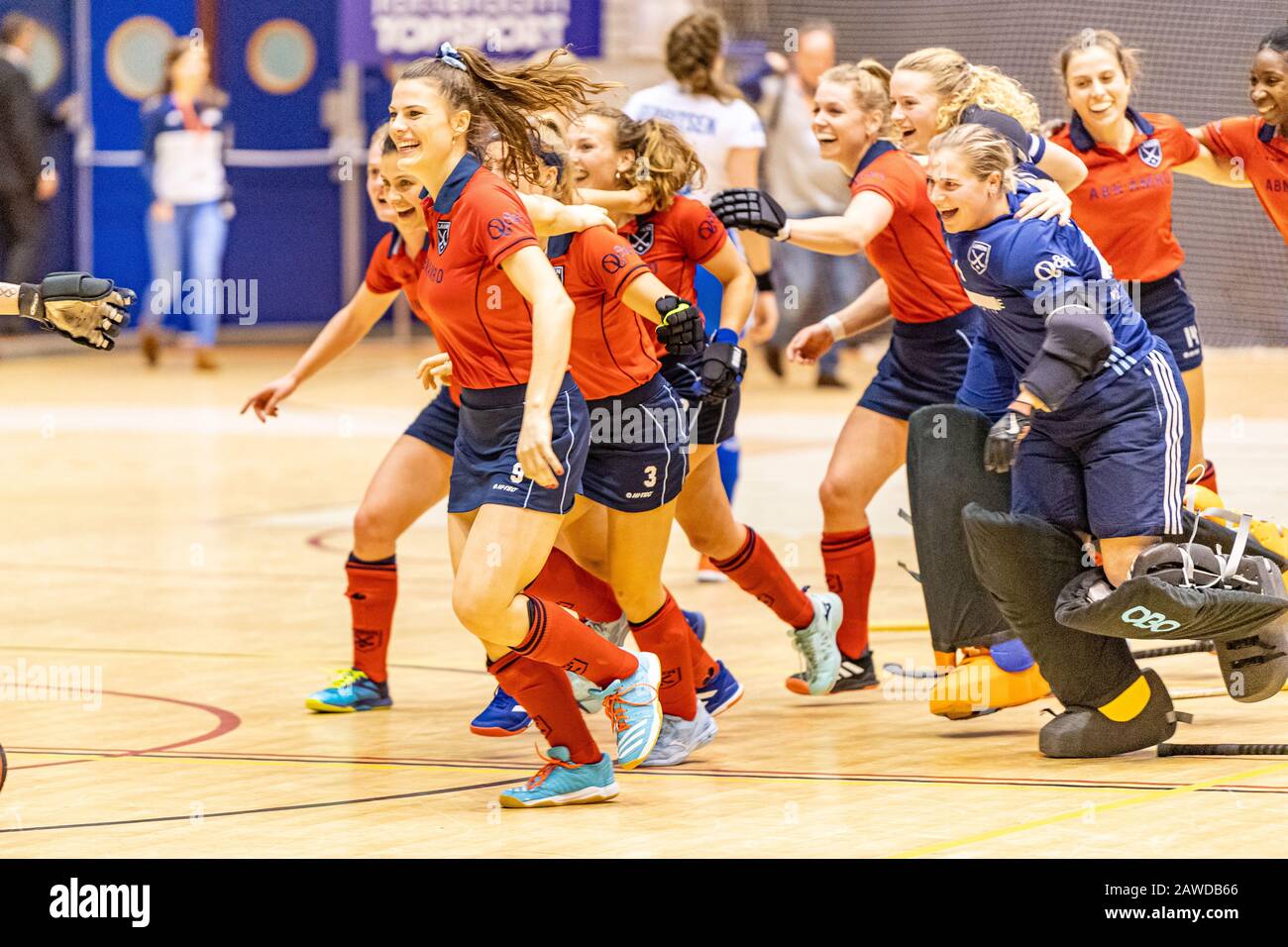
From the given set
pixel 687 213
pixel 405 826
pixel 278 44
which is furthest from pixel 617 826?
pixel 278 44

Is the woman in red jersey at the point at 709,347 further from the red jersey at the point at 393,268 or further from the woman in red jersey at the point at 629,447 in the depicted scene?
the red jersey at the point at 393,268

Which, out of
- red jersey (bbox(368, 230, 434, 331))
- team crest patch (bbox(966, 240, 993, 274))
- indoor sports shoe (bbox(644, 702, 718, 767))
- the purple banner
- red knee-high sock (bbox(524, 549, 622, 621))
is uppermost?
the purple banner

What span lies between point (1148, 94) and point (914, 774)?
13.6 meters

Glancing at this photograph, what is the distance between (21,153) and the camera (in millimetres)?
17953

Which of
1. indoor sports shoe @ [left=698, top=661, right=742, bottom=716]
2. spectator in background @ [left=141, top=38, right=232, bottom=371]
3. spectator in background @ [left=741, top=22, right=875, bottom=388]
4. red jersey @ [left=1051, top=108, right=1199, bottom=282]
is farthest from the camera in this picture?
spectator in background @ [left=141, top=38, right=232, bottom=371]

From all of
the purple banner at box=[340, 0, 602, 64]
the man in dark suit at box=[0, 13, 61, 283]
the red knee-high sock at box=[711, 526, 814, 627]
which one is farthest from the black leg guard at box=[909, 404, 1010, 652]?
the man in dark suit at box=[0, 13, 61, 283]

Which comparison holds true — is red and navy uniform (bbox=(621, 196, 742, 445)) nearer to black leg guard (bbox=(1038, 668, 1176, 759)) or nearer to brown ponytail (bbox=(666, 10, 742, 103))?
black leg guard (bbox=(1038, 668, 1176, 759))

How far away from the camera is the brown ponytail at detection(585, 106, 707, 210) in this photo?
241 inches

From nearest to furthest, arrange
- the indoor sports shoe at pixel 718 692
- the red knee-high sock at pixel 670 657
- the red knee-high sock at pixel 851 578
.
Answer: the red knee-high sock at pixel 670 657 → the indoor sports shoe at pixel 718 692 → the red knee-high sock at pixel 851 578

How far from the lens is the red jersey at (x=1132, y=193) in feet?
23.5

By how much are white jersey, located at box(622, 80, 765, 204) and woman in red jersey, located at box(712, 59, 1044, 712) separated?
2.04 metres

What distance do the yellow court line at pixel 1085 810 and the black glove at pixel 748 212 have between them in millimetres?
1946

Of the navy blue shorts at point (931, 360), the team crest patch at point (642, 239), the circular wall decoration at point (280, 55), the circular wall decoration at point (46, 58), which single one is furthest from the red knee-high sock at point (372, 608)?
the circular wall decoration at point (280, 55)
